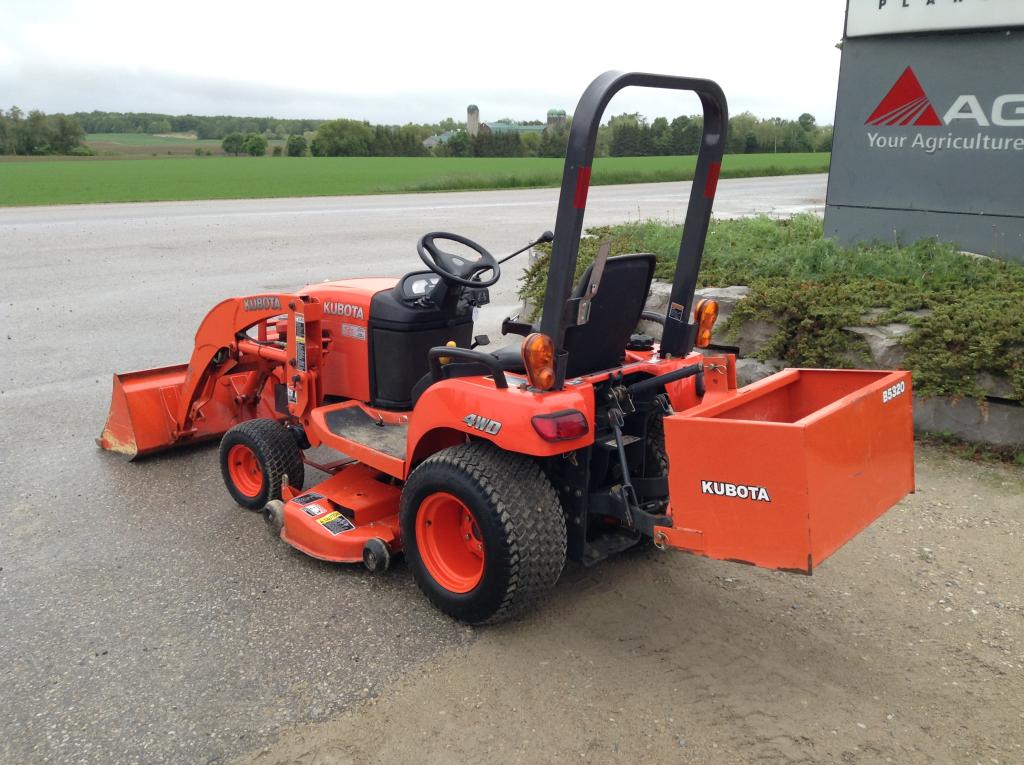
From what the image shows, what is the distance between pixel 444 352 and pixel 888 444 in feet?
5.63

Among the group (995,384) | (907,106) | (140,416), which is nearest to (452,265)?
(140,416)

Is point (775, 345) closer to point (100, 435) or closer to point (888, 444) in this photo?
point (888, 444)

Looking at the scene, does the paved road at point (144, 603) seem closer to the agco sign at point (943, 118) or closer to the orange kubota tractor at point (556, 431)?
the orange kubota tractor at point (556, 431)

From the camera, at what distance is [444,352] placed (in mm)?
3609

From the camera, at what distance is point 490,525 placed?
331 centimetres

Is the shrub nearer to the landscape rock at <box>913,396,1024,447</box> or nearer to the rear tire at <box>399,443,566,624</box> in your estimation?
the landscape rock at <box>913,396,1024,447</box>

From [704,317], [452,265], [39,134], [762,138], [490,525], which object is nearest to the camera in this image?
[490,525]

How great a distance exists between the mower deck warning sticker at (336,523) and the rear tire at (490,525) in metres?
0.48

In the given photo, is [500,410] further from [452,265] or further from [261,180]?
[261,180]

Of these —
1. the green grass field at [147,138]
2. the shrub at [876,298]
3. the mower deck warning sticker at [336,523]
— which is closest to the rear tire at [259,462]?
the mower deck warning sticker at [336,523]

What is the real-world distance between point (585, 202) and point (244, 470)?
8.98 feet

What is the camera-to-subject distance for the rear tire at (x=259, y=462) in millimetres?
4574

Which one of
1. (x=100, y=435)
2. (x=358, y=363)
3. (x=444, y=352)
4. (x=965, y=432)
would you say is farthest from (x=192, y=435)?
(x=965, y=432)

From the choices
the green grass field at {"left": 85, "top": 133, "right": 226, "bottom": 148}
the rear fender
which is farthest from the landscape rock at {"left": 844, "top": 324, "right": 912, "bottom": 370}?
the green grass field at {"left": 85, "top": 133, "right": 226, "bottom": 148}
